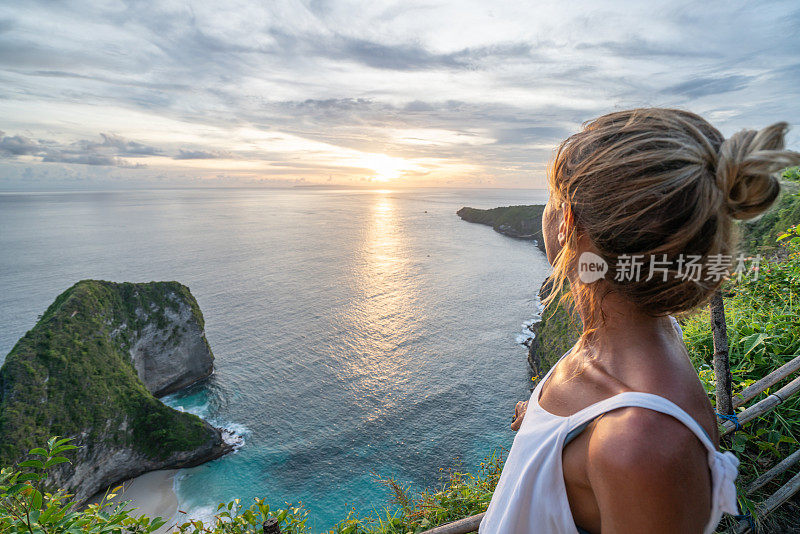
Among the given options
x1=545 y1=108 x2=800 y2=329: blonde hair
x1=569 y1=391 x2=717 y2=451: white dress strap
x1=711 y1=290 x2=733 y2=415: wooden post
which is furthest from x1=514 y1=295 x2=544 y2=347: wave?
x1=569 y1=391 x2=717 y2=451: white dress strap

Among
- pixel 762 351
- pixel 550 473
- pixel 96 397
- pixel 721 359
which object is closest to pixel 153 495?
pixel 96 397

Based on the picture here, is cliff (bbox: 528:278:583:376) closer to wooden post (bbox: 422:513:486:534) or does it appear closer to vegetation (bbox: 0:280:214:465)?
vegetation (bbox: 0:280:214:465)

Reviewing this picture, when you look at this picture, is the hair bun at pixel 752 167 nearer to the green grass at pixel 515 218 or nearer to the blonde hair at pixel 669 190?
the blonde hair at pixel 669 190

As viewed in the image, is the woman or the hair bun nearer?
the woman

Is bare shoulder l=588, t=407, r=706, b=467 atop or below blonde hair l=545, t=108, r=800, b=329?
below

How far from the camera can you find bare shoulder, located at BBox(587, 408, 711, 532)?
3.08ft

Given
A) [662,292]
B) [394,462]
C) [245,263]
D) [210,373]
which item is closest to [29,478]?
[662,292]

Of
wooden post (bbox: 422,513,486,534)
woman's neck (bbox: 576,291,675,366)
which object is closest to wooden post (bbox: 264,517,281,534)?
wooden post (bbox: 422,513,486,534)

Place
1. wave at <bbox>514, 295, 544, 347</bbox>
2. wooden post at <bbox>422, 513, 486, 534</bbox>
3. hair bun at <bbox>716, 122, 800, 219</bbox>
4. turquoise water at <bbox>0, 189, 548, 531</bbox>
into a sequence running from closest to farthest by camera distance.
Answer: hair bun at <bbox>716, 122, 800, 219</bbox>
wooden post at <bbox>422, 513, 486, 534</bbox>
turquoise water at <bbox>0, 189, 548, 531</bbox>
wave at <bbox>514, 295, 544, 347</bbox>

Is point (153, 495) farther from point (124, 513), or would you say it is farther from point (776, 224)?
point (776, 224)

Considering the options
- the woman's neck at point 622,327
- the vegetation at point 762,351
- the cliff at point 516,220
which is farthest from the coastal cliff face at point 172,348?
the cliff at point 516,220

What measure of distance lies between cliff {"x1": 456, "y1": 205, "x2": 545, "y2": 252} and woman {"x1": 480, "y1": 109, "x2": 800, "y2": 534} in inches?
3832

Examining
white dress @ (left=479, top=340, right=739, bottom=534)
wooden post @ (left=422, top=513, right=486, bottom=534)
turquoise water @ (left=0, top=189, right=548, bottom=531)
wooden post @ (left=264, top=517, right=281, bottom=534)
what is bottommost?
turquoise water @ (left=0, top=189, right=548, bottom=531)


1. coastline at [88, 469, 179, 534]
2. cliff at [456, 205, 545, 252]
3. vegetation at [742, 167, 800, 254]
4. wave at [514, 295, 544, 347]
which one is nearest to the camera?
vegetation at [742, 167, 800, 254]
